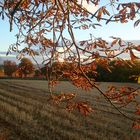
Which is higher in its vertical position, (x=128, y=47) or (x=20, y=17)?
(x=20, y=17)

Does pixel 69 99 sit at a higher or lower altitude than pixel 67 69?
lower

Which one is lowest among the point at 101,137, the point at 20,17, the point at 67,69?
the point at 101,137

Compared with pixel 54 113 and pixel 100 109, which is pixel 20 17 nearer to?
pixel 54 113

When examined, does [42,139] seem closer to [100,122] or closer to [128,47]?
[100,122]

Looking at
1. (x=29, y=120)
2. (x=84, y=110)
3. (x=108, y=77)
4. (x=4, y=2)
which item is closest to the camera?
(x=84, y=110)

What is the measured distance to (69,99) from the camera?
21.2 feet

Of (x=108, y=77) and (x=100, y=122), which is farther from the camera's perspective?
(x=108, y=77)

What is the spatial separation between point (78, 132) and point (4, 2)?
24.1ft

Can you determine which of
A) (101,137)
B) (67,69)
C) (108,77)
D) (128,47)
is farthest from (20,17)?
(108,77)

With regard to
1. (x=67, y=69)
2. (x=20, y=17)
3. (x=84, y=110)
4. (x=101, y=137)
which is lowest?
(x=101, y=137)

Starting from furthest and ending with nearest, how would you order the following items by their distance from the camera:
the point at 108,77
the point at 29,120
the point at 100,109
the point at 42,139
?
the point at 108,77
the point at 100,109
the point at 29,120
the point at 42,139

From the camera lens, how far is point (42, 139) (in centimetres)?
1219

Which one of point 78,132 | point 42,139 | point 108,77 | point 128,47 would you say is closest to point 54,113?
point 78,132

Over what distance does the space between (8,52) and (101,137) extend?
640 centimetres
